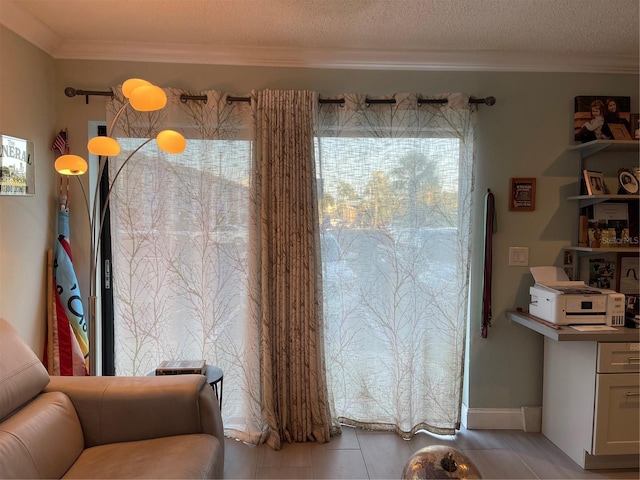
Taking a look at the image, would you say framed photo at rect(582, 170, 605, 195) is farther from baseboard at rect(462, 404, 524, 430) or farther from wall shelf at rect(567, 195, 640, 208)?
baseboard at rect(462, 404, 524, 430)

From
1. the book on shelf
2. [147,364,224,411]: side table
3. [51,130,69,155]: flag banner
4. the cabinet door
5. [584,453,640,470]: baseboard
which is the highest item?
[51,130,69,155]: flag banner

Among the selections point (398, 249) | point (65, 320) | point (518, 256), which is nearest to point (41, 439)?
point (65, 320)

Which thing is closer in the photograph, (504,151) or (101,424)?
(101,424)

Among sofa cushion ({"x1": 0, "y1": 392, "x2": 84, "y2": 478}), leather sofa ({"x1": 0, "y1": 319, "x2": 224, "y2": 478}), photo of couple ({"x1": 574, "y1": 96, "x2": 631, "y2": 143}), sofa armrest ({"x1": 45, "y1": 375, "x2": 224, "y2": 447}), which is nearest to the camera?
sofa cushion ({"x1": 0, "y1": 392, "x2": 84, "y2": 478})

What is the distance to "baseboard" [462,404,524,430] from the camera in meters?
2.80

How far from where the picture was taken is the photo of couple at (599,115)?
2693 mm

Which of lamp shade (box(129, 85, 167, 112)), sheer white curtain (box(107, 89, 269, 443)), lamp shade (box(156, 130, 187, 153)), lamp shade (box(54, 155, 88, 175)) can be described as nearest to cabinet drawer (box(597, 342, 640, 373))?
Answer: sheer white curtain (box(107, 89, 269, 443))

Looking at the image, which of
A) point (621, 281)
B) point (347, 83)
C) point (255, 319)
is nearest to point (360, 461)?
point (255, 319)

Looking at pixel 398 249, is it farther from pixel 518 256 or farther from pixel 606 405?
pixel 606 405

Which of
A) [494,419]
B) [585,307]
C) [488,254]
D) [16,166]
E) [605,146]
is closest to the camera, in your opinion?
[16,166]

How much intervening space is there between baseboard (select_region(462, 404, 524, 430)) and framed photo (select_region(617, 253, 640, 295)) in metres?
1.08

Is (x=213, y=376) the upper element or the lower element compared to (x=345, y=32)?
lower

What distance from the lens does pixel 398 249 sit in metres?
2.65

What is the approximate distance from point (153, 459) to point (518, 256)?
238 centimetres
